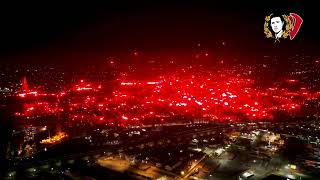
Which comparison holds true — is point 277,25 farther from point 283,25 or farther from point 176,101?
point 176,101

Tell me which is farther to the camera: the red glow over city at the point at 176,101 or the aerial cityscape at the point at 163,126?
the red glow over city at the point at 176,101

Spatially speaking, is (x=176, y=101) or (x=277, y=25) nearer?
(x=277, y=25)

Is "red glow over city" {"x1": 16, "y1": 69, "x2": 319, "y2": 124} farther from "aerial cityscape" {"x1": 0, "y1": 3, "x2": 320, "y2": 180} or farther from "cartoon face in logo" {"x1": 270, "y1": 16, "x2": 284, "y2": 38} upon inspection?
"cartoon face in logo" {"x1": 270, "y1": 16, "x2": 284, "y2": 38}

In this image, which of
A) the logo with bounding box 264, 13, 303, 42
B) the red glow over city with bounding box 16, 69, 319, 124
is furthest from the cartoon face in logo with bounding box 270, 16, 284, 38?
the red glow over city with bounding box 16, 69, 319, 124

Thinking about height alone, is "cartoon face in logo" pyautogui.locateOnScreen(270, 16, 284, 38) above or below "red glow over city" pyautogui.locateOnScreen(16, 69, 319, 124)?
above

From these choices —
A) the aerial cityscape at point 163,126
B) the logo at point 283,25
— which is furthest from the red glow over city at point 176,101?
the logo at point 283,25

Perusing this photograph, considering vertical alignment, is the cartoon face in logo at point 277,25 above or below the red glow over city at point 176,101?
above

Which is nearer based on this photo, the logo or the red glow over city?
the logo

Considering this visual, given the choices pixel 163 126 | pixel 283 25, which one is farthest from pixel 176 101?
pixel 283 25

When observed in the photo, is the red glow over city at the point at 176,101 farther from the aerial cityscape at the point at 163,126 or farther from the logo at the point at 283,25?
the logo at the point at 283,25

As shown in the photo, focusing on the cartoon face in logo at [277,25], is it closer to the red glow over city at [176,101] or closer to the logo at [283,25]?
the logo at [283,25]

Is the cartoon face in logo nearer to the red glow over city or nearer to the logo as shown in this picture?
the logo
